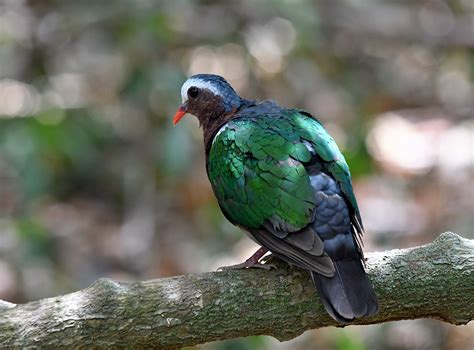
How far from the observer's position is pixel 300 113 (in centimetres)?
442

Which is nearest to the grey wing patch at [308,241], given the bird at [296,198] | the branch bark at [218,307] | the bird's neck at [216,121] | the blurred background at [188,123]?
the bird at [296,198]

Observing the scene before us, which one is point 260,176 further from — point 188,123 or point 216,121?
point 188,123

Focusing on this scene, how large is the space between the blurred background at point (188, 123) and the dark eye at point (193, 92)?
1.48 metres

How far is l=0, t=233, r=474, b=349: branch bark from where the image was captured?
3.55 m

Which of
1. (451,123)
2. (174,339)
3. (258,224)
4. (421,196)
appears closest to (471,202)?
(421,196)

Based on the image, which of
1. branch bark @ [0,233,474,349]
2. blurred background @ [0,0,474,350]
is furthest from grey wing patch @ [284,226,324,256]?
blurred background @ [0,0,474,350]

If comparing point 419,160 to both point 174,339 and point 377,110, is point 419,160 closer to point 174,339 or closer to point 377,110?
point 377,110

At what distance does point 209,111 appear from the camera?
4.95 meters

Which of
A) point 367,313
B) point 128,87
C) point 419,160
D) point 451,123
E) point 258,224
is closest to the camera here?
point 367,313

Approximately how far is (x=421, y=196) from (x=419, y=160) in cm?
84

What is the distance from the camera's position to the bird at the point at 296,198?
358cm

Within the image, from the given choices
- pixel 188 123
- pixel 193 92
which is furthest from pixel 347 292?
pixel 188 123

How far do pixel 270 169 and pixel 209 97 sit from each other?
1115mm

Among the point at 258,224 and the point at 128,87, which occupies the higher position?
the point at 128,87
